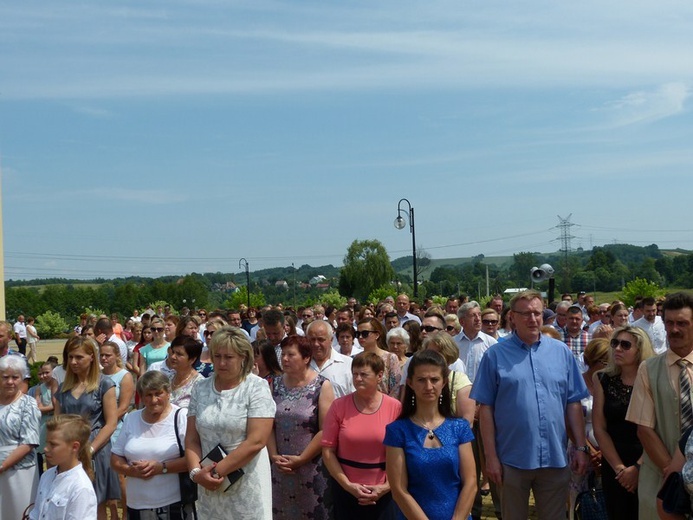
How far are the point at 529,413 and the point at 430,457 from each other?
1250mm

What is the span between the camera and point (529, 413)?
5.93 meters

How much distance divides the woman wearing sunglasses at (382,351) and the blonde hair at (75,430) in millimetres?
2663

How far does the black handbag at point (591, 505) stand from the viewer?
638 centimetres

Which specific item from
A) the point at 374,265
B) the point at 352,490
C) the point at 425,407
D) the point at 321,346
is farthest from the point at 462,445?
the point at 374,265

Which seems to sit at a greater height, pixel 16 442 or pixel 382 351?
pixel 382 351

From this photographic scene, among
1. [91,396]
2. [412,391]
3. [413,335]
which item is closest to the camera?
[412,391]

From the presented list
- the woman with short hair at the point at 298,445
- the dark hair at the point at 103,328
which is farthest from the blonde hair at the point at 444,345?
the dark hair at the point at 103,328

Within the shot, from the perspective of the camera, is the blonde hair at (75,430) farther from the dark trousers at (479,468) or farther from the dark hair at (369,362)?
the dark trousers at (479,468)

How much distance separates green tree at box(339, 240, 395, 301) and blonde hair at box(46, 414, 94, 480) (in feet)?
198

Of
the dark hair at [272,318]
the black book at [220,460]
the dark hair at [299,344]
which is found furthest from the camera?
the dark hair at [272,318]

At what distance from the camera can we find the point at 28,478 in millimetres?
6727

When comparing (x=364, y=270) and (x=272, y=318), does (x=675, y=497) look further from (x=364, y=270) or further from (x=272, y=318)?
(x=364, y=270)

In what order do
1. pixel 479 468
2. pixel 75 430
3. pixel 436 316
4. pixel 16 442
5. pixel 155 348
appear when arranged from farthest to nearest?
pixel 155 348 → pixel 436 316 → pixel 479 468 → pixel 16 442 → pixel 75 430

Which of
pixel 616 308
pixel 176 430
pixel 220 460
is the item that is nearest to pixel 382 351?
pixel 176 430
